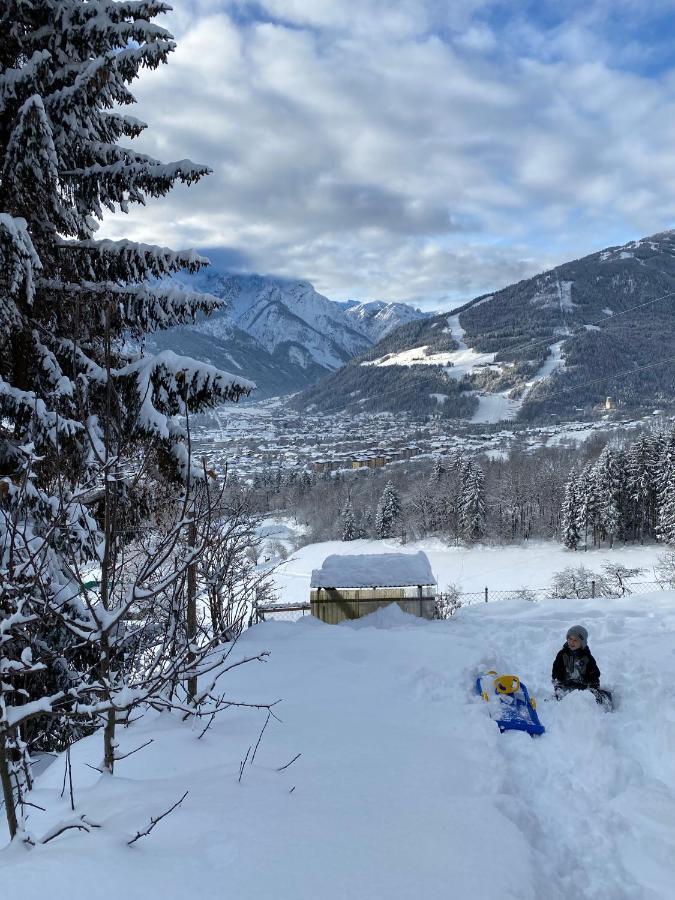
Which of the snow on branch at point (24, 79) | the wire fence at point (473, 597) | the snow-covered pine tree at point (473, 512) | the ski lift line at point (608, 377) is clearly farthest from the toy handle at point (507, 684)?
the ski lift line at point (608, 377)

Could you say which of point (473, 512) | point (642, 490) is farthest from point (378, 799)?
point (473, 512)

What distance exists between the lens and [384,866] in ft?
8.70

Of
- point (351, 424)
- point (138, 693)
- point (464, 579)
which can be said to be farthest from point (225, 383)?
point (351, 424)

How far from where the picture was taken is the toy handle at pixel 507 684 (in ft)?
20.9

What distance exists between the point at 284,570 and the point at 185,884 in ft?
167

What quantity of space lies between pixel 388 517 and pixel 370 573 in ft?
159

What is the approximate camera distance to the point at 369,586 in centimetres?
1440

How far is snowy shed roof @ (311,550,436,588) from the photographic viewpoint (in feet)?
47.1

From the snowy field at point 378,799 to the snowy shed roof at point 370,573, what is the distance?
693 centimetres

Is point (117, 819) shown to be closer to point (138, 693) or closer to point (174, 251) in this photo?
point (138, 693)

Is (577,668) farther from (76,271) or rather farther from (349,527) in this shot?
(349,527)

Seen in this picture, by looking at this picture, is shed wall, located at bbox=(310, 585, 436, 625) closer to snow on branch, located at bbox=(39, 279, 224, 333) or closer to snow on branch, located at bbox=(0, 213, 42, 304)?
snow on branch, located at bbox=(39, 279, 224, 333)

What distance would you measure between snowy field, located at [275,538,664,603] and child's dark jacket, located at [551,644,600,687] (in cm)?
3236

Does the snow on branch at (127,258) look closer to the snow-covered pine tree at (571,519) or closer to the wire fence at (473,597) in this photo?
the wire fence at (473,597)
